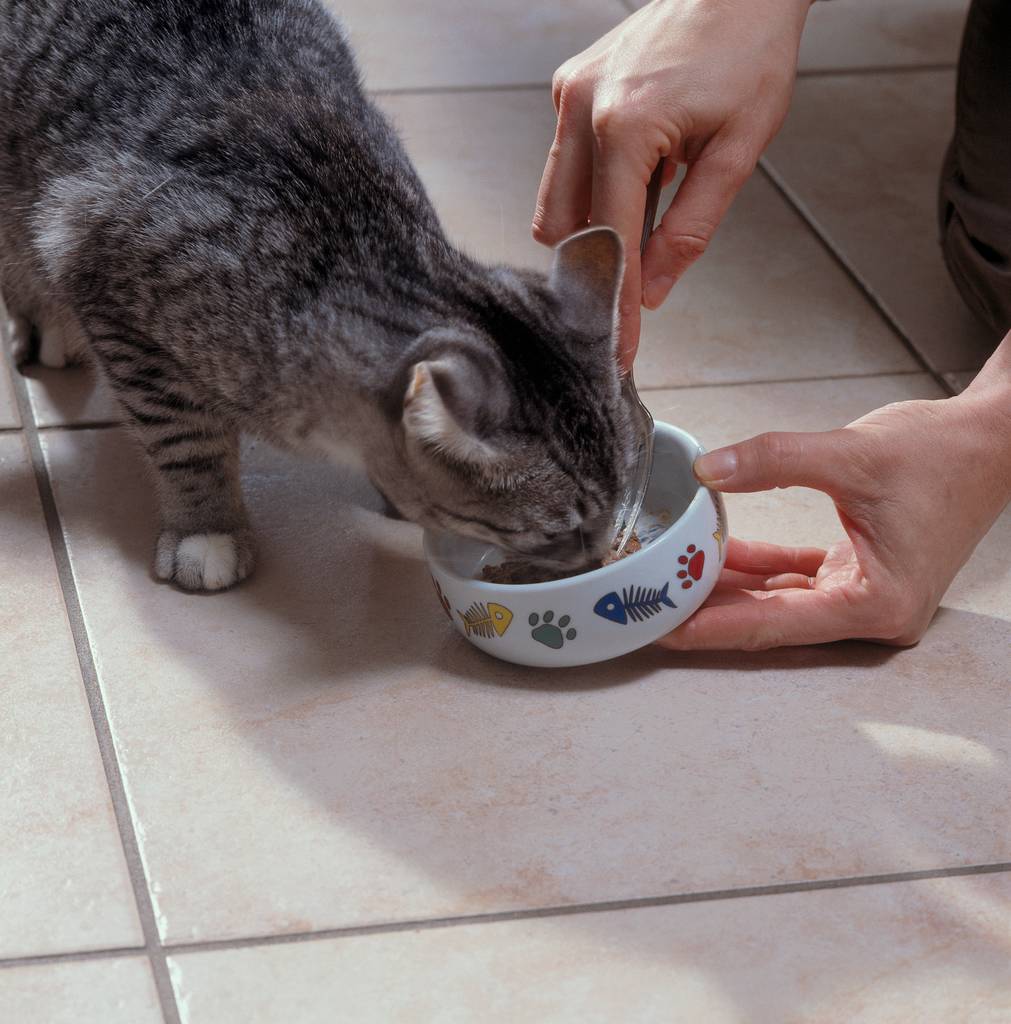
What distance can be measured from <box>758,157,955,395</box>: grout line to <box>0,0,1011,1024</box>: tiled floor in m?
0.13

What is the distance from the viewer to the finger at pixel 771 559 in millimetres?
1720

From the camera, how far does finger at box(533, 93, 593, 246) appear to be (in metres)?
1.62

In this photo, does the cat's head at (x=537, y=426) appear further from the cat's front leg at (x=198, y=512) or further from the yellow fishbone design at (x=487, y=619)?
the cat's front leg at (x=198, y=512)

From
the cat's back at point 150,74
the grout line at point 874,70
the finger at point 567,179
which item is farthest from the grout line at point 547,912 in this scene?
the grout line at point 874,70

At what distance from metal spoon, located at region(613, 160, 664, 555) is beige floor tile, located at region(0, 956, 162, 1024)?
0.70 meters

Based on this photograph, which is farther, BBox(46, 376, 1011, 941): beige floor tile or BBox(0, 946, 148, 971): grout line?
BBox(46, 376, 1011, 941): beige floor tile

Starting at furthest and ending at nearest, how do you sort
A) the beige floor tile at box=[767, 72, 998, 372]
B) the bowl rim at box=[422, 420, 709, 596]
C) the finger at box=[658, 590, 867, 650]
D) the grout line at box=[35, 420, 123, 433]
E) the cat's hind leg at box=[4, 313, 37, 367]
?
the beige floor tile at box=[767, 72, 998, 372], the cat's hind leg at box=[4, 313, 37, 367], the grout line at box=[35, 420, 123, 433], the finger at box=[658, 590, 867, 650], the bowl rim at box=[422, 420, 709, 596]

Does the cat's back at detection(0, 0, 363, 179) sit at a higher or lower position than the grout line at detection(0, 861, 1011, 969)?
higher

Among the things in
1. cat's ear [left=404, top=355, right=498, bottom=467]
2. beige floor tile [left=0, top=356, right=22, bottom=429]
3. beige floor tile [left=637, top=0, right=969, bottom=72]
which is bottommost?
beige floor tile [left=0, top=356, right=22, bottom=429]

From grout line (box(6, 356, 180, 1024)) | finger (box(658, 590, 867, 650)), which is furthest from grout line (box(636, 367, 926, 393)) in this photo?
grout line (box(6, 356, 180, 1024))

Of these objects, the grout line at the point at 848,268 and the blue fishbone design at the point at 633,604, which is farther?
the grout line at the point at 848,268

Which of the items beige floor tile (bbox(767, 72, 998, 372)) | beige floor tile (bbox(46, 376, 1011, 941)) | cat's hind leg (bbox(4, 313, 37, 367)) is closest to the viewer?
beige floor tile (bbox(46, 376, 1011, 941))

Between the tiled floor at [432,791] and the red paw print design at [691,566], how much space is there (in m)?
0.15

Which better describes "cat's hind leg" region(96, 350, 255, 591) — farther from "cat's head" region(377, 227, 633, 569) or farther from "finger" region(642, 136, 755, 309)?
"finger" region(642, 136, 755, 309)
